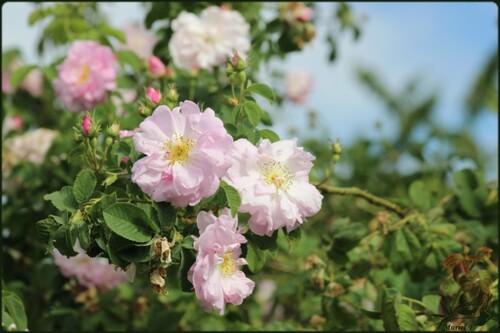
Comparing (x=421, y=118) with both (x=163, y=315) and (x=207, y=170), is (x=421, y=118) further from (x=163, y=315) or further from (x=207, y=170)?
(x=207, y=170)

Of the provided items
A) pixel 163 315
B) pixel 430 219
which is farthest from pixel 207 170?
pixel 163 315

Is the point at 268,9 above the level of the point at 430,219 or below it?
above

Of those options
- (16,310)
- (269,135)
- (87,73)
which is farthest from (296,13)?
(16,310)

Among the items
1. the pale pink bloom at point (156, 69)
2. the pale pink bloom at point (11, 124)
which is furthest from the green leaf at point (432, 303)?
the pale pink bloom at point (11, 124)

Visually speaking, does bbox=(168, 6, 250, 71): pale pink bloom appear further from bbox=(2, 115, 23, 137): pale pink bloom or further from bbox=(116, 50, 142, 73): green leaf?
bbox=(2, 115, 23, 137): pale pink bloom

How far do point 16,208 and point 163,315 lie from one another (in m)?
0.65

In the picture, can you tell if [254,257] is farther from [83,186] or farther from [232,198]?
[83,186]

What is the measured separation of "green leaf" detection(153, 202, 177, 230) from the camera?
→ 51.3 inches

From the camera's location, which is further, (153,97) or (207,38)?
(207,38)

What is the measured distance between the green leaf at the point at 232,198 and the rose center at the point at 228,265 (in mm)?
77

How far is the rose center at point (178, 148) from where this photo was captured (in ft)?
4.29

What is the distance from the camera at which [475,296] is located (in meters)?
1.49

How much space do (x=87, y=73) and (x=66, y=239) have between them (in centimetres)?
112

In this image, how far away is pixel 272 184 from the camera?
139cm
